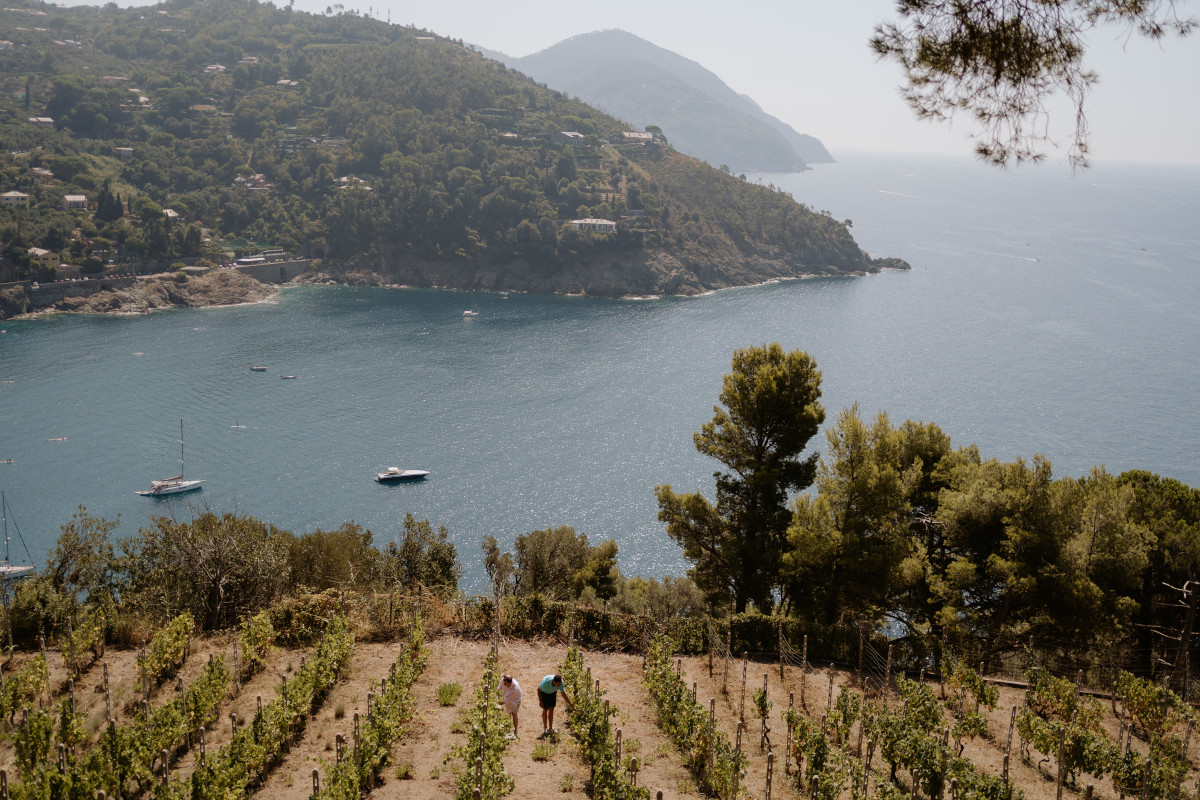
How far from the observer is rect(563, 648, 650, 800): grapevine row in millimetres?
9812

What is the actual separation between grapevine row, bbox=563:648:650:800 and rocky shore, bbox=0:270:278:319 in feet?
331

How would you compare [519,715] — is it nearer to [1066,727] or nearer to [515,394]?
[1066,727]

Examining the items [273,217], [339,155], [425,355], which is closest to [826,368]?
[425,355]

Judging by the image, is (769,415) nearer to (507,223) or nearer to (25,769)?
(25,769)

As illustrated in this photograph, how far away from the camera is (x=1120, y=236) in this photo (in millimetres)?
174125

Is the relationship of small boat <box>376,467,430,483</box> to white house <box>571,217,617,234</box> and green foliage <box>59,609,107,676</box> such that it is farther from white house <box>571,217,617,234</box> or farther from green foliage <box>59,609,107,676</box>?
white house <box>571,217,617,234</box>

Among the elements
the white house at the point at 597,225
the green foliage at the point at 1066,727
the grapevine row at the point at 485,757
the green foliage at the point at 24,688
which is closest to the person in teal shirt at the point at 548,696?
the grapevine row at the point at 485,757

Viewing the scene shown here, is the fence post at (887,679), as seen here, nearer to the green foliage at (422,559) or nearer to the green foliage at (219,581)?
the green foliage at (219,581)

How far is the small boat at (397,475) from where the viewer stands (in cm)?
5388

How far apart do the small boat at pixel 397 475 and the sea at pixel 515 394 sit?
902 mm

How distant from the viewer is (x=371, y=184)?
137 metres

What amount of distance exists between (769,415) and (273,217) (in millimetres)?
124817

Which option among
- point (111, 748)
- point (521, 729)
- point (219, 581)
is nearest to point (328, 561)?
point (219, 581)

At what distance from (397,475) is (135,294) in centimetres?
6503
